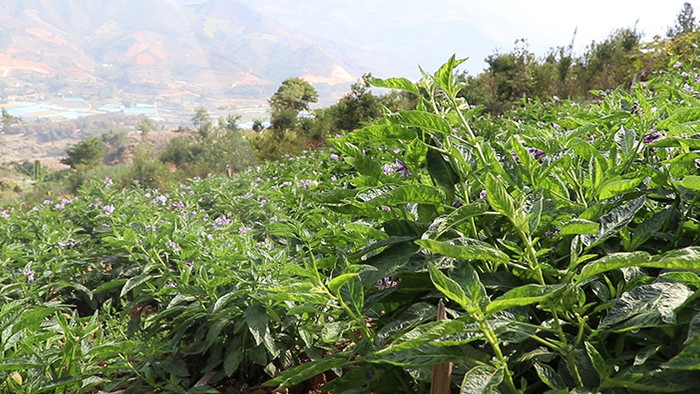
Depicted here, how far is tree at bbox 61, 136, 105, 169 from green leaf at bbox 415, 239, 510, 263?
1404 centimetres

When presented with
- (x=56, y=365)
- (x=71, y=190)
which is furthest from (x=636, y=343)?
(x=71, y=190)

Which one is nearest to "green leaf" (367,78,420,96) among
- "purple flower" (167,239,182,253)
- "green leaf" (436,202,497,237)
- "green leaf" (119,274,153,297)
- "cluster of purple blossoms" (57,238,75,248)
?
"green leaf" (436,202,497,237)

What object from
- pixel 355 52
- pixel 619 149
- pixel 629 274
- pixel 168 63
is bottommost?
pixel 629 274

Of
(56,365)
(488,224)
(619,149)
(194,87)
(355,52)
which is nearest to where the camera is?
(488,224)

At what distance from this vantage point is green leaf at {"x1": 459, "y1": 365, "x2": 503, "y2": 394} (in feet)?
1.80

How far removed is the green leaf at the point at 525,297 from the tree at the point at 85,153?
46.2ft

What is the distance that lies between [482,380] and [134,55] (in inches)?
1936

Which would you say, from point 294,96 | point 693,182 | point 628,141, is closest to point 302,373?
point 693,182

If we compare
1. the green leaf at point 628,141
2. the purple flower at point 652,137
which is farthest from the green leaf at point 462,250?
the purple flower at point 652,137

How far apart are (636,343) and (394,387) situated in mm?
388

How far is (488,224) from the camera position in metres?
0.81

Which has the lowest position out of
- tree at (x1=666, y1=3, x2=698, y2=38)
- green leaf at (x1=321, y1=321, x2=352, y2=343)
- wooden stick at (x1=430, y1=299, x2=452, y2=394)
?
green leaf at (x1=321, y1=321, x2=352, y2=343)

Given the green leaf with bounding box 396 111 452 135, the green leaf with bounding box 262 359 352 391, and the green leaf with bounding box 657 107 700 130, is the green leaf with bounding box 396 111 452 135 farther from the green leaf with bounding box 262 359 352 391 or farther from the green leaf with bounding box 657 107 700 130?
the green leaf with bounding box 657 107 700 130

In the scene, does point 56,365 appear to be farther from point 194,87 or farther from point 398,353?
point 194,87
